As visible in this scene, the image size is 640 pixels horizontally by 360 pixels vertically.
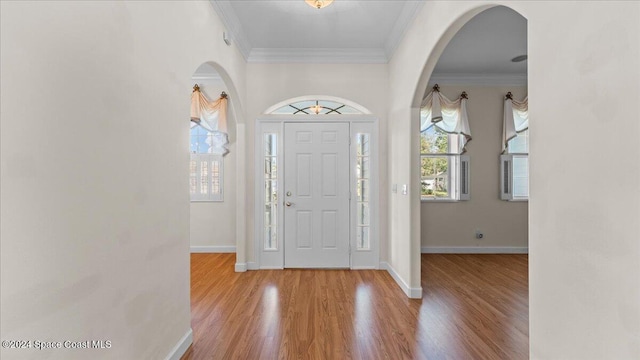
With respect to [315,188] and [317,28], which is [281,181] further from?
[317,28]

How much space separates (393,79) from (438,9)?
4.74 ft

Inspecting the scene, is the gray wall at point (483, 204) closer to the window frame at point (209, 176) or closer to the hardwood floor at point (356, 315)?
the hardwood floor at point (356, 315)

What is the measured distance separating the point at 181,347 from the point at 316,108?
325cm

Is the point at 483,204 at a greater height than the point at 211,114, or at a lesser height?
lesser

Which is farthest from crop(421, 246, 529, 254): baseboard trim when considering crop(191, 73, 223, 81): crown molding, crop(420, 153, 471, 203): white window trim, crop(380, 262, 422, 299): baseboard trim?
crop(191, 73, 223, 81): crown molding

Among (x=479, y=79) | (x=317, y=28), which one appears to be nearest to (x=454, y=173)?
(x=479, y=79)

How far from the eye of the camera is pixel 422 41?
295 cm

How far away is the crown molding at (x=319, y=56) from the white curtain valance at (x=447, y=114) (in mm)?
1266

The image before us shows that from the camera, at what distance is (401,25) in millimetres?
3404

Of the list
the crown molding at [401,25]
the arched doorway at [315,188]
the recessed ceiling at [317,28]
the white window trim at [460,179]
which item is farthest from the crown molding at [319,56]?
the white window trim at [460,179]

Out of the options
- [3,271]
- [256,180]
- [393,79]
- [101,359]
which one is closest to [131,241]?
[101,359]

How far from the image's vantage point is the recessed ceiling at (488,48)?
3439 millimetres

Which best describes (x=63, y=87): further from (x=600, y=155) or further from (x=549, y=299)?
(x=549, y=299)

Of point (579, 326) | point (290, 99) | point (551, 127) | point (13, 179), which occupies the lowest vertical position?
point (579, 326)
